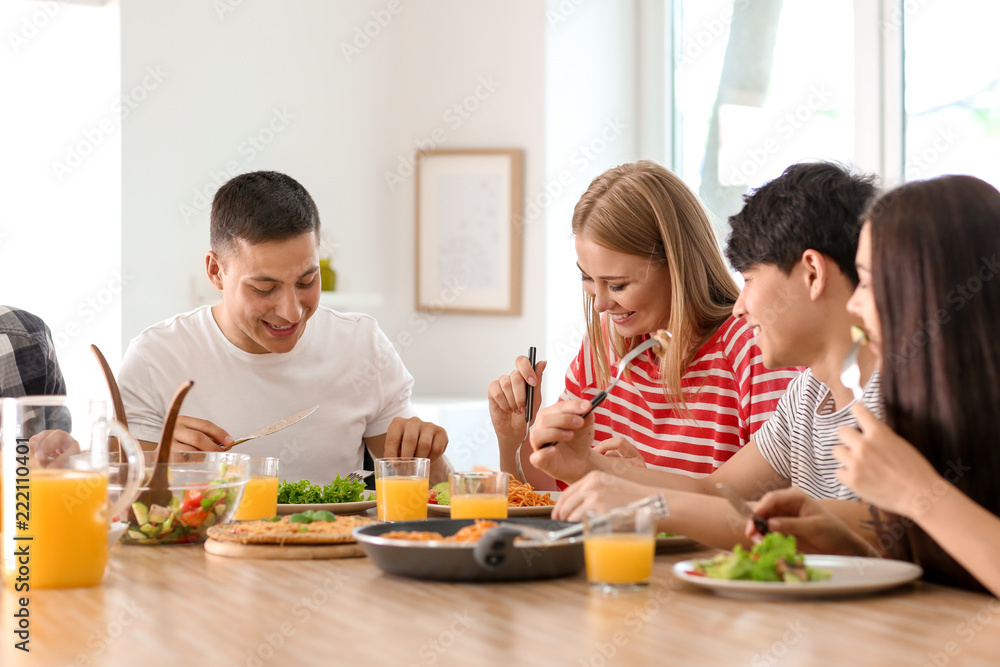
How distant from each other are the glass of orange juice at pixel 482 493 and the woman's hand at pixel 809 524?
416mm

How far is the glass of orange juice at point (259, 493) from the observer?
1.85 m

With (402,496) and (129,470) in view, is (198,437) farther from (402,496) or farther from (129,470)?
(129,470)

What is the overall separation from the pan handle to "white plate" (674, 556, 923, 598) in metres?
0.21

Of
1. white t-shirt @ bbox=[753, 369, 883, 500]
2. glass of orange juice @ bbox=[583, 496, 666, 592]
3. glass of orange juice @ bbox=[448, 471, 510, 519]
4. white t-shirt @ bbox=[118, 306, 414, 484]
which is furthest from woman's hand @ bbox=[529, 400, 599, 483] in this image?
white t-shirt @ bbox=[118, 306, 414, 484]

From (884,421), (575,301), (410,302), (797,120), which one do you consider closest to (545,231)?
(575,301)

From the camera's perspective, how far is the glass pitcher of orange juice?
135cm

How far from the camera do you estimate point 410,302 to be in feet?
16.2

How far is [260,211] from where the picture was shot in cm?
252

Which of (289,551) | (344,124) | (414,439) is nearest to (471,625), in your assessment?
(289,551)

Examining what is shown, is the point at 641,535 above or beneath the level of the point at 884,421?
beneath

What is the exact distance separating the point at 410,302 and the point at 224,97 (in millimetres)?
1256

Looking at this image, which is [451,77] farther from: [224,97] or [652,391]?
[652,391]

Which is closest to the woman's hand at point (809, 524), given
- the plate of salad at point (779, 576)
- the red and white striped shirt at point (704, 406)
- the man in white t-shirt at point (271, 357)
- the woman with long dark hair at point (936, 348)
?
the woman with long dark hair at point (936, 348)

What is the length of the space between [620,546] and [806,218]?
33.0 inches
